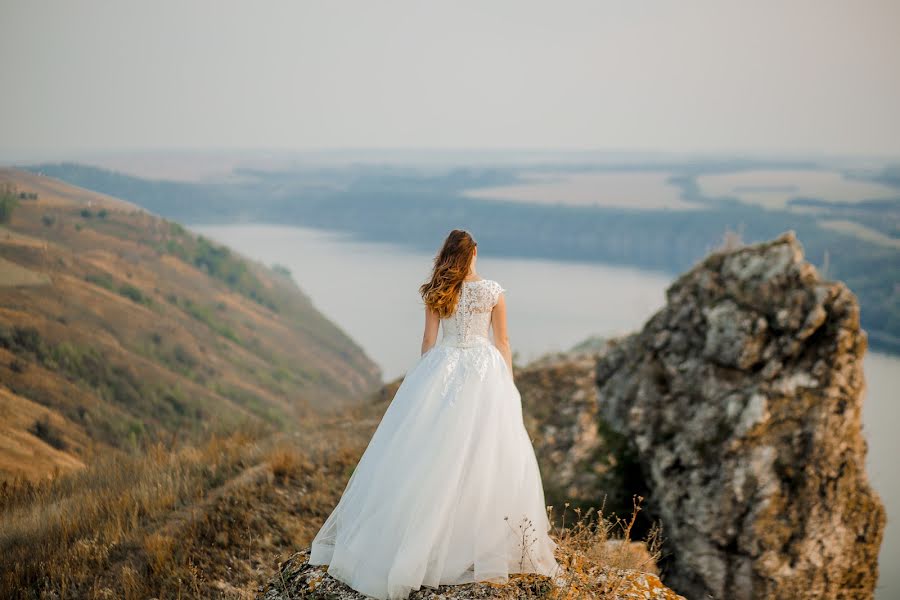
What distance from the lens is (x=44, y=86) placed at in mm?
28625

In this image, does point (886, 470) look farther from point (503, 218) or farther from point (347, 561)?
point (503, 218)

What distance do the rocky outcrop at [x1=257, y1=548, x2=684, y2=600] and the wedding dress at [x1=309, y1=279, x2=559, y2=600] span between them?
61mm

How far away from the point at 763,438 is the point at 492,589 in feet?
20.4

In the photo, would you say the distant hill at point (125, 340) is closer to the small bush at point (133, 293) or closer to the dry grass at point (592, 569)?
the small bush at point (133, 293)

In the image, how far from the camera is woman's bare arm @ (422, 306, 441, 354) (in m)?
5.49

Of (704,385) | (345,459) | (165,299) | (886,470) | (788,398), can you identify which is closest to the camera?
(345,459)

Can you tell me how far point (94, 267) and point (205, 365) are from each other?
436 cm

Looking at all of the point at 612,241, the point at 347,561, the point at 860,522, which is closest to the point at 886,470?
the point at 860,522

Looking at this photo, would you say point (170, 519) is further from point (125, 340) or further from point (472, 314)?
point (125, 340)

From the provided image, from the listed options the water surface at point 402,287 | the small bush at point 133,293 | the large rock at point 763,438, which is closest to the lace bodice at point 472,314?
the large rock at point 763,438

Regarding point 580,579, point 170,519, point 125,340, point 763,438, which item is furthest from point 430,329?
point 125,340

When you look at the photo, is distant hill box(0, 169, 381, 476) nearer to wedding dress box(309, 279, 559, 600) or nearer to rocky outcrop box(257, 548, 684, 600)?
rocky outcrop box(257, 548, 684, 600)

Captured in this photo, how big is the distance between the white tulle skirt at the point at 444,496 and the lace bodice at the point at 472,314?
0.19 meters

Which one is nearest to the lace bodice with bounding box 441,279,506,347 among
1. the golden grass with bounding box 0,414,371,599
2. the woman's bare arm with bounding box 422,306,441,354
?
the woman's bare arm with bounding box 422,306,441,354
